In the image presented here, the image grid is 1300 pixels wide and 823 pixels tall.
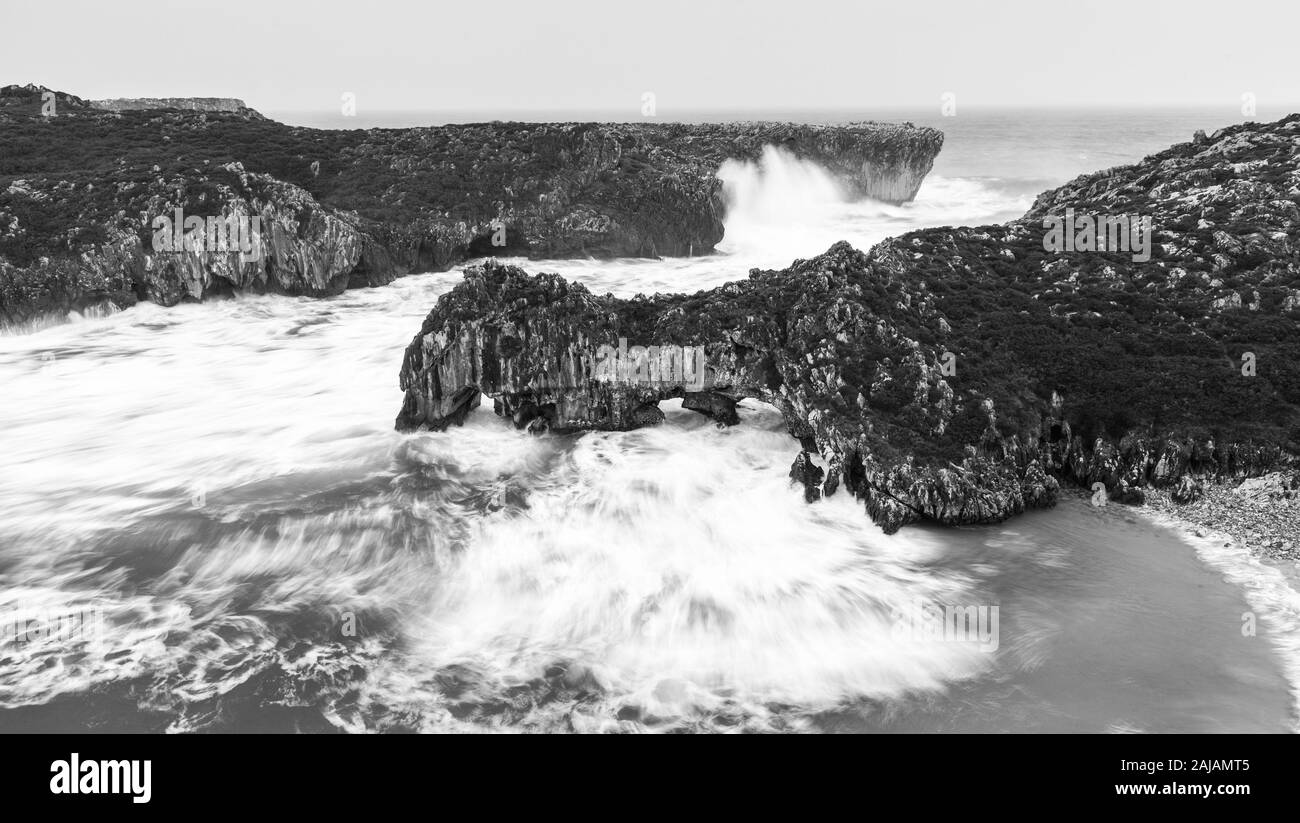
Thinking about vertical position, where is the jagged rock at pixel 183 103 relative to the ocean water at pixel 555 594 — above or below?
above

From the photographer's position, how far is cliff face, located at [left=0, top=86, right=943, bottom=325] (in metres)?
38.0

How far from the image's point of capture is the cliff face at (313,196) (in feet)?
125

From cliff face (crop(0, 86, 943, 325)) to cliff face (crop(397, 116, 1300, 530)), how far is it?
22.8 meters

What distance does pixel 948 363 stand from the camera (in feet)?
71.2

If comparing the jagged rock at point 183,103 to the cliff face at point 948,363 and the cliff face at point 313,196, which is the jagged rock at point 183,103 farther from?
the cliff face at point 948,363

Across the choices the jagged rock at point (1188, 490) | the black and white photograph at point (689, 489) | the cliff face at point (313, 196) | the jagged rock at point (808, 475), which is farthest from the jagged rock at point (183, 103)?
the jagged rock at point (1188, 490)

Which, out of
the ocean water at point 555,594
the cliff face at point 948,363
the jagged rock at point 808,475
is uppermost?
the cliff face at point 948,363

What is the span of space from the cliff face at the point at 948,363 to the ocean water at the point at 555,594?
119cm

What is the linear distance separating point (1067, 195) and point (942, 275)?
60.5ft

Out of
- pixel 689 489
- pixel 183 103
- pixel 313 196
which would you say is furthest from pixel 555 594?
pixel 183 103

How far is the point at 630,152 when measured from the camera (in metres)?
57.2

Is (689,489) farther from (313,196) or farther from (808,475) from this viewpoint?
(313,196)
